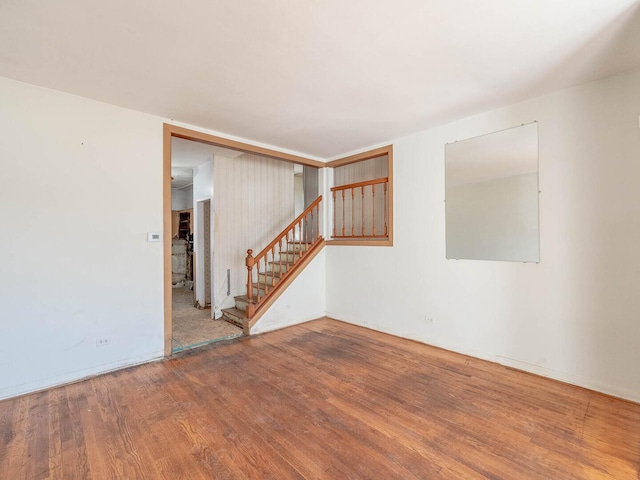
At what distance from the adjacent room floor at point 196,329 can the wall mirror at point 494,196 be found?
3278 millimetres

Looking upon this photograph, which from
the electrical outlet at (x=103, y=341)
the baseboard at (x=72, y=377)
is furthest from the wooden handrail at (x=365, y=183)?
the electrical outlet at (x=103, y=341)

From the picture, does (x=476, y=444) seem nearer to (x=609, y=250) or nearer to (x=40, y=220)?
(x=609, y=250)

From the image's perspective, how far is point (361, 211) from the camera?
533 cm

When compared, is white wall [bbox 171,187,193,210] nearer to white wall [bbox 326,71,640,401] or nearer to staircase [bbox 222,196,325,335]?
staircase [bbox 222,196,325,335]

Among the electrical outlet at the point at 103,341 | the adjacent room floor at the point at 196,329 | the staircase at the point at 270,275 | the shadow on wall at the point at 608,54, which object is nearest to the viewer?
the shadow on wall at the point at 608,54

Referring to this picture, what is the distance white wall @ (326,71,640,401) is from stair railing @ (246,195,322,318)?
198cm

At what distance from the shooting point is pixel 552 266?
2.84 m

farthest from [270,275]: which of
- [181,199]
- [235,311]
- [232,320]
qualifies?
[181,199]

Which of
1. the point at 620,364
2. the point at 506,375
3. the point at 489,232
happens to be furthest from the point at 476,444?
the point at 489,232

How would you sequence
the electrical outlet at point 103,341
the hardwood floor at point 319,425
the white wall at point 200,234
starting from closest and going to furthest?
the hardwood floor at point 319,425
the electrical outlet at point 103,341
the white wall at point 200,234

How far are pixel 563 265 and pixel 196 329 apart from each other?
459cm

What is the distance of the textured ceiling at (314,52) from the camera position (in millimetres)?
1771

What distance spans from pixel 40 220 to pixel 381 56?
3.30 m

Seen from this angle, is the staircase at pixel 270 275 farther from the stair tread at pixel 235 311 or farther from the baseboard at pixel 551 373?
the baseboard at pixel 551 373
